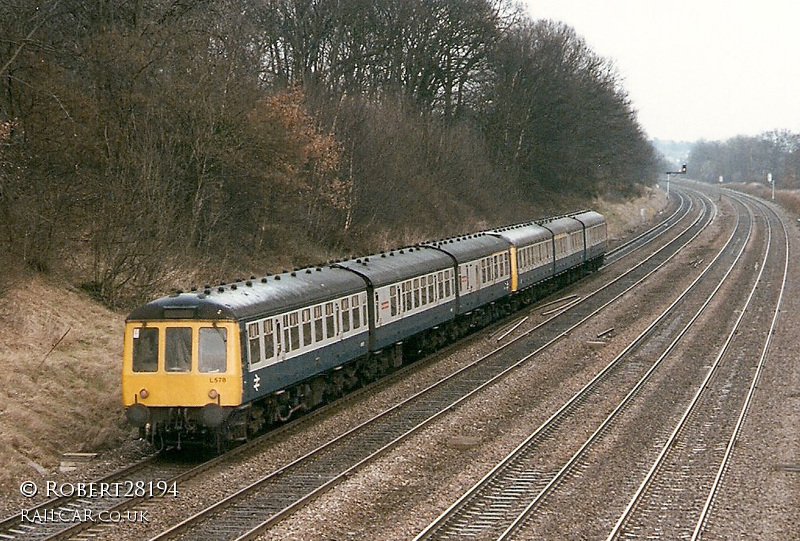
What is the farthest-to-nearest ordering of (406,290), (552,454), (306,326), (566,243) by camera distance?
1. (566,243)
2. (406,290)
3. (306,326)
4. (552,454)

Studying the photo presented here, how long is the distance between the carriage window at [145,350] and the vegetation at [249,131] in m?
5.91

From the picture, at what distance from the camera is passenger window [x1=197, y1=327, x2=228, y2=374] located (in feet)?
55.6

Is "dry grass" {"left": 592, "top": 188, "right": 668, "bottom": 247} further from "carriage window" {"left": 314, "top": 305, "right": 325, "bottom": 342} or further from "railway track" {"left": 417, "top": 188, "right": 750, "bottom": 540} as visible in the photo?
"carriage window" {"left": 314, "top": 305, "right": 325, "bottom": 342}

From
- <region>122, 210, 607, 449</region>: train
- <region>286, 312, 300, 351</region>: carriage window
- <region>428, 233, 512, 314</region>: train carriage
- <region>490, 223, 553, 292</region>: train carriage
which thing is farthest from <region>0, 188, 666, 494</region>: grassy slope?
<region>490, 223, 553, 292</region>: train carriage

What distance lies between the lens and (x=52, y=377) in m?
19.4

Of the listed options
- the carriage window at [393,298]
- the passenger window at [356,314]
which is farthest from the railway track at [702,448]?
the carriage window at [393,298]

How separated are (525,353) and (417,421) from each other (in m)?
8.29

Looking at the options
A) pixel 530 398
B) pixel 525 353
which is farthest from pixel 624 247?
pixel 530 398

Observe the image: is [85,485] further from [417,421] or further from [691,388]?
[691,388]

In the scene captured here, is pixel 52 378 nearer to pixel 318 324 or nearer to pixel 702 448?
pixel 318 324

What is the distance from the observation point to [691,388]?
23.5 metres

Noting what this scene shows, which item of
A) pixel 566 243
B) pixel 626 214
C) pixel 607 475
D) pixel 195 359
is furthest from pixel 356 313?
pixel 626 214

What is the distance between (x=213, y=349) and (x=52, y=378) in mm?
4167

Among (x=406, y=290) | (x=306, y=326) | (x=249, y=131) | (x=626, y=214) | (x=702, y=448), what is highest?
(x=249, y=131)
